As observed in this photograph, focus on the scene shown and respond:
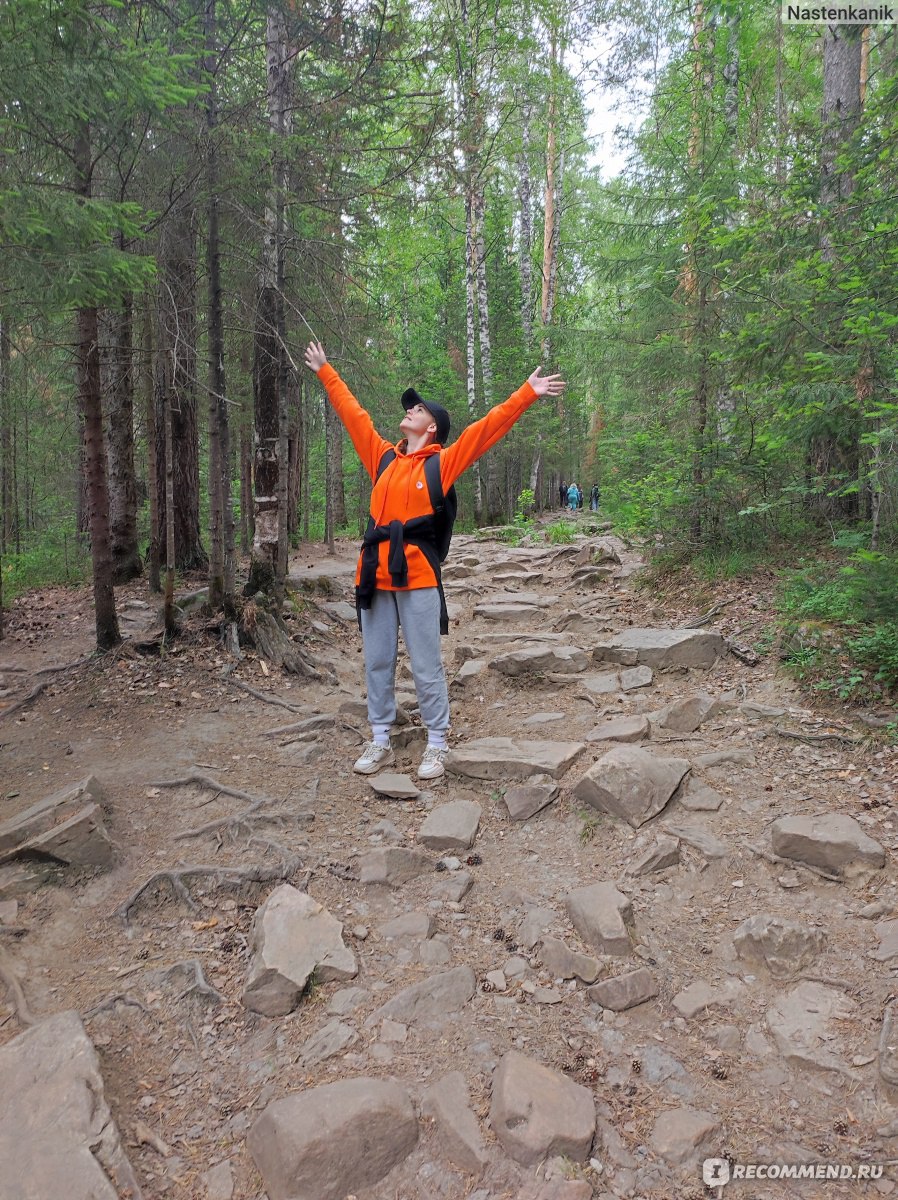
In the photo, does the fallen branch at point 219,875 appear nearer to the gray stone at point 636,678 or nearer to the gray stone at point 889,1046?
the gray stone at point 889,1046

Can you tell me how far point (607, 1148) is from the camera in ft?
7.24

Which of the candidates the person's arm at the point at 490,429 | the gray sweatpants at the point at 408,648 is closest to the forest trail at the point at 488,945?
the gray sweatpants at the point at 408,648

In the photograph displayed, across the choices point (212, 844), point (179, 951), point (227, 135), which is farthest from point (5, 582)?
point (179, 951)

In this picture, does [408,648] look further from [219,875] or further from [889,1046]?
[889,1046]

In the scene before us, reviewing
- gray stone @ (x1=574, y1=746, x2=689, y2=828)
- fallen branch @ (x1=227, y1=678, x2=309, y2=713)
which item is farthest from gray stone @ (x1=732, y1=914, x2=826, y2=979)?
fallen branch @ (x1=227, y1=678, x2=309, y2=713)

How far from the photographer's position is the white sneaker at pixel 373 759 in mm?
5004

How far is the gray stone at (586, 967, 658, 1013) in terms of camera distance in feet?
9.28

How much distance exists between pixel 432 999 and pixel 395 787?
1905 millimetres

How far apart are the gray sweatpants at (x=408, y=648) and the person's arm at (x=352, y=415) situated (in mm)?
949

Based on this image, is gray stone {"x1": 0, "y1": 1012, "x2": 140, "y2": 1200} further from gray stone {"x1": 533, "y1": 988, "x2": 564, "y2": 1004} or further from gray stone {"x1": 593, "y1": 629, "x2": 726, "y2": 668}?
gray stone {"x1": 593, "y1": 629, "x2": 726, "y2": 668}

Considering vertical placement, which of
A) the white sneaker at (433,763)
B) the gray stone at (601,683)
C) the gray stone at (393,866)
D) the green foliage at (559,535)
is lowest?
the gray stone at (393,866)

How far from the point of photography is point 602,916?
10.4ft

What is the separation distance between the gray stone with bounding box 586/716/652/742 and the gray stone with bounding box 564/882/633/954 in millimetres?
1614

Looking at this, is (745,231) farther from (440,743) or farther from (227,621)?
(227,621)
